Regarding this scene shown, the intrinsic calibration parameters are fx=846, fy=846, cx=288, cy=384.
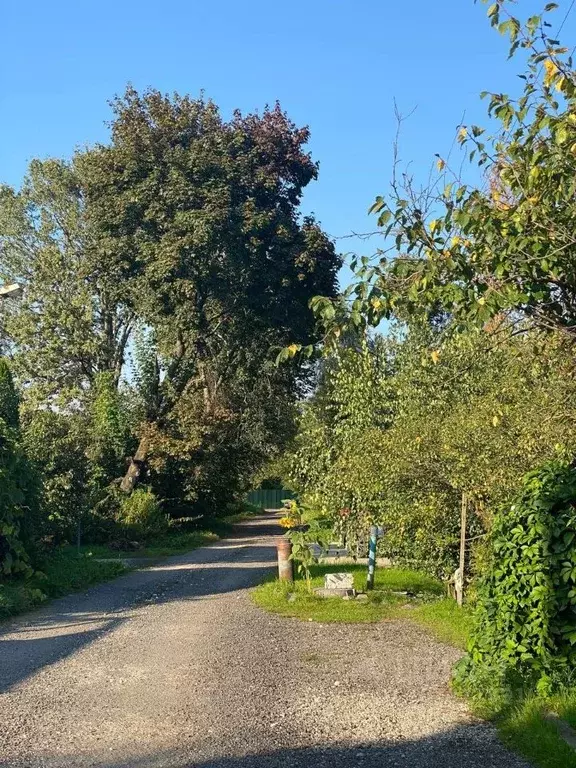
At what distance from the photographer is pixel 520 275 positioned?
6469 mm

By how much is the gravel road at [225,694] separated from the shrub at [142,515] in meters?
13.3

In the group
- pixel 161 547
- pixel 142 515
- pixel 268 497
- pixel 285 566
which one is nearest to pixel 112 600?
pixel 285 566

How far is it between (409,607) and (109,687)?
6282 mm

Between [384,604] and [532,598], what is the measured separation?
265 inches

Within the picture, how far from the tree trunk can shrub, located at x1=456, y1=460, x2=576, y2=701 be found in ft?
73.1

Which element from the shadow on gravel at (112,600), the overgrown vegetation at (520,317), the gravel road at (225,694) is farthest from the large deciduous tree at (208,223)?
the overgrown vegetation at (520,317)

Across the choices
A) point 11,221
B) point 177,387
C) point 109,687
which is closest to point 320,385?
point 177,387

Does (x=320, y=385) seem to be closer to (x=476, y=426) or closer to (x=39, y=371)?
(x=39, y=371)

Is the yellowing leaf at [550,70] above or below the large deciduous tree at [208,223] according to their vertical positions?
below

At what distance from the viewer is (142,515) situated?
26875 mm

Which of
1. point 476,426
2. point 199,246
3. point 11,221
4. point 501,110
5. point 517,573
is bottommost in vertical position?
point 517,573

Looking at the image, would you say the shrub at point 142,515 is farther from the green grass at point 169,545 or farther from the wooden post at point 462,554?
the wooden post at point 462,554

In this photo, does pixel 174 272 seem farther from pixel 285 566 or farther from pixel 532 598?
pixel 532 598

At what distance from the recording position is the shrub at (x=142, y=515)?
26.3 metres
